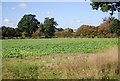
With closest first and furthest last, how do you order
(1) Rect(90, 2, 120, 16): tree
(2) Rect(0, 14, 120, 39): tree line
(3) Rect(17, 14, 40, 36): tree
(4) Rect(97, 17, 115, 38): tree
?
(1) Rect(90, 2, 120, 16): tree < (3) Rect(17, 14, 40, 36): tree < (2) Rect(0, 14, 120, 39): tree line < (4) Rect(97, 17, 115, 38): tree

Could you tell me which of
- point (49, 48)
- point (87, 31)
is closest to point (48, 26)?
point (87, 31)

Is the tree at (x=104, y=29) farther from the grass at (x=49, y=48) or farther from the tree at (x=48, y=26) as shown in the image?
the grass at (x=49, y=48)

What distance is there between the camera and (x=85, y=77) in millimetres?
6430

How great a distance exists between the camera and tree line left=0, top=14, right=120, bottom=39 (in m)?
49.0

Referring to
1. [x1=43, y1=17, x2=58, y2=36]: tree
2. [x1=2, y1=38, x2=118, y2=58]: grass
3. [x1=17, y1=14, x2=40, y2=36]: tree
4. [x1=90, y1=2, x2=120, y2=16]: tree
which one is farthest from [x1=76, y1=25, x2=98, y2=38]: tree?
[x1=90, y1=2, x2=120, y2=16]: tree

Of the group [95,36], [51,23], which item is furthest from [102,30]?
[51,23]

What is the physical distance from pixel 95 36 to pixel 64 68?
52.7m

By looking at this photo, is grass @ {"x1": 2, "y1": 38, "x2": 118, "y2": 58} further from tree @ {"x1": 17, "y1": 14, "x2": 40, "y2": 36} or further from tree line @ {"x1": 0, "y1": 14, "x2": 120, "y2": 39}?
tree line @ {"x1": 0, "y1": 14, "x2": 120, "y2": 39}

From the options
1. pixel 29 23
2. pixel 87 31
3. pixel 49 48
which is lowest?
pixel 49 48

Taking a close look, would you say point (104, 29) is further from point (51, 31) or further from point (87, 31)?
point (51, 31)

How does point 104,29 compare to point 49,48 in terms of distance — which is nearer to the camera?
point 49,48

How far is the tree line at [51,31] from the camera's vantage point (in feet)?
161

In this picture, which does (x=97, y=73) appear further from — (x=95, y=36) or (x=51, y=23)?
(x=95, y=36)

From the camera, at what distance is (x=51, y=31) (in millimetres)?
57625
